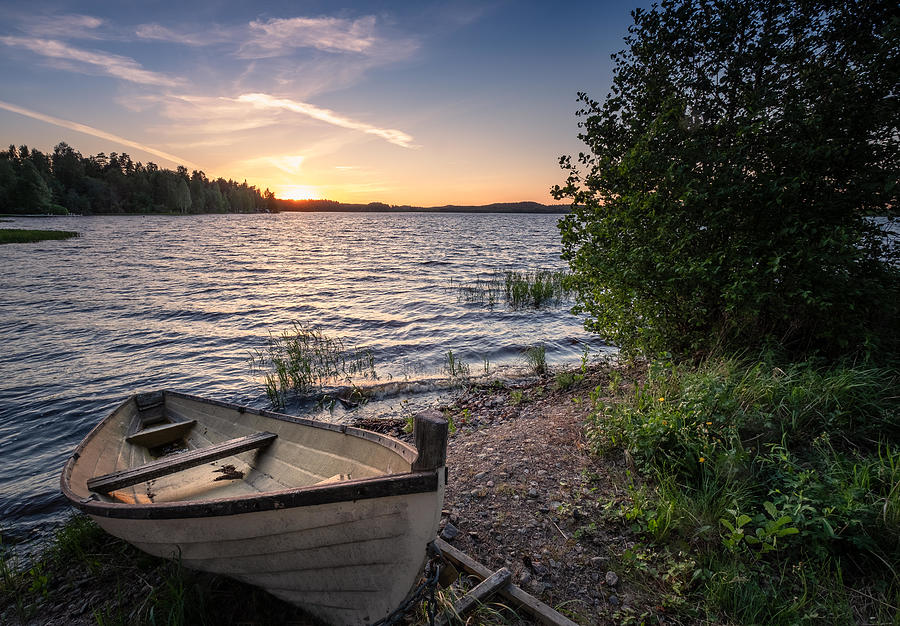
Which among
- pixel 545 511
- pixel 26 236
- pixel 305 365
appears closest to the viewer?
pixel 545 511

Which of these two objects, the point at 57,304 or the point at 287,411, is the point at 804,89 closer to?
the point at 287,411

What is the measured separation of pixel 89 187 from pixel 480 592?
138 meters

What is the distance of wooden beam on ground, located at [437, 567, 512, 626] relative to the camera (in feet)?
10.3

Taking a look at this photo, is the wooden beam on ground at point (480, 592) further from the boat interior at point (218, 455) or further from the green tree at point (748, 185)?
the green tree at point (748, 185)

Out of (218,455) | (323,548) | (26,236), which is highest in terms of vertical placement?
(26,236)

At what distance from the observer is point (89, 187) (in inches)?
3979

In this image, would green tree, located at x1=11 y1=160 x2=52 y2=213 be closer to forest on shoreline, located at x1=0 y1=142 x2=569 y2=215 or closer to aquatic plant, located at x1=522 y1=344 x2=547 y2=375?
forest on shoreline, located at x1=0 y1=142 x2=569 y2=215

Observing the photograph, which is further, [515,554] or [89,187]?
[89,187]

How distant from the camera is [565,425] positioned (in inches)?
250

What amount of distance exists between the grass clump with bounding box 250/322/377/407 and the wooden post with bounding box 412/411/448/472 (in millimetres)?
7483

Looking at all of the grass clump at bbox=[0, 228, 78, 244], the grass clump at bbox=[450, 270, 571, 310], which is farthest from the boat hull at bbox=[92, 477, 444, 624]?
the grass clump at bbox=[0, 228, 78, 244]

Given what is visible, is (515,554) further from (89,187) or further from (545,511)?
(89,187)

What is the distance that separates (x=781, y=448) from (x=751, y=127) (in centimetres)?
372

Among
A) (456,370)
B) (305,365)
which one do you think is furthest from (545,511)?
(305,365)
